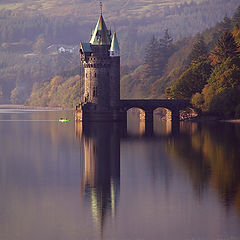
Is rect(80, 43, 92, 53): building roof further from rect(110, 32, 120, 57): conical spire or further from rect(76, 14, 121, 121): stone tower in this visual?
rect(110, 32, 120, 57): conical spire

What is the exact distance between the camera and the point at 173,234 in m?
45.9

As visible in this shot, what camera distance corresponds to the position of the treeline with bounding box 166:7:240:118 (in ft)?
518

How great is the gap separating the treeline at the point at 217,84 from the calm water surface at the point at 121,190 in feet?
163

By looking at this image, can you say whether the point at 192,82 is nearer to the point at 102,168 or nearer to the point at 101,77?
the point at 101,77

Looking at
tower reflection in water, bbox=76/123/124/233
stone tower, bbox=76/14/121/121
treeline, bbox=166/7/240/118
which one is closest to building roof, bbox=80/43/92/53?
stone tower, bbox=76/14/121/121

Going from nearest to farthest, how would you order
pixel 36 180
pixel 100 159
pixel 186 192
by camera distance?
pixel 186 192 < pixel 36 180 < pixel 100 159

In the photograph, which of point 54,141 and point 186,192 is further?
point 54,141

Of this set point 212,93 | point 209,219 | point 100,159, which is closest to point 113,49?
point 212,93

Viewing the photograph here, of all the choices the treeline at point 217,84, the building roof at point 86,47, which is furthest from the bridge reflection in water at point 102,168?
the building roof at point 86,47

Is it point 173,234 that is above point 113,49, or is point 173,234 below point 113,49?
below

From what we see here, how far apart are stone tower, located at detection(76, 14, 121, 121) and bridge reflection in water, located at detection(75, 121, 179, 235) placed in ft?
85.0

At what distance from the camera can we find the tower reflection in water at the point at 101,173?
54.0 meters

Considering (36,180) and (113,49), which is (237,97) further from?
(36,180)

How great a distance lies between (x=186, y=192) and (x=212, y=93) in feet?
337
